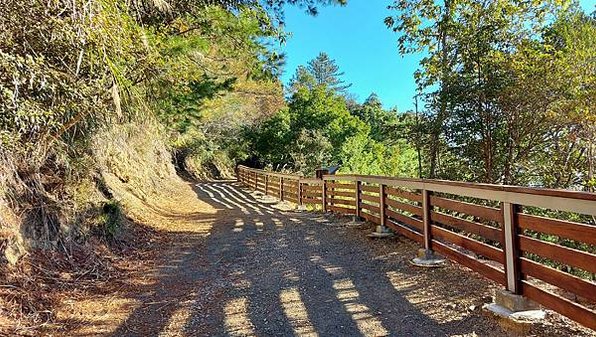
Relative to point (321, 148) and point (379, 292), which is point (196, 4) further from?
point (321, 148)

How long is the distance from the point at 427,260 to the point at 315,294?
52.4 inches

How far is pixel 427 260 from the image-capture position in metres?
4.10

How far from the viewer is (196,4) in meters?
5.65

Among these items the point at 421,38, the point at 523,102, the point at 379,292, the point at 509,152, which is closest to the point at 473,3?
the point at 421,38

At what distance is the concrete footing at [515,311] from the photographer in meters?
2.57

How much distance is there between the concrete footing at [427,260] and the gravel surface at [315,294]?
9 centimetres

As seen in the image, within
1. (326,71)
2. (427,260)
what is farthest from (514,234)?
(326,71)

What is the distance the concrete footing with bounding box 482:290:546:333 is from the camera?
257 centimetres

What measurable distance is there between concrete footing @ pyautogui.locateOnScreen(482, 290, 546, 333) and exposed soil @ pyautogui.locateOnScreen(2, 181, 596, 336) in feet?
0.18

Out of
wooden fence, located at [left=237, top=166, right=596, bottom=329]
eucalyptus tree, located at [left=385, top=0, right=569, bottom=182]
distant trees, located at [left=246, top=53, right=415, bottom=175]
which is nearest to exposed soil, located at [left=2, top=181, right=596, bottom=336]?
wooden fence, located at [left=237, top=166, right=596, bottom=329]

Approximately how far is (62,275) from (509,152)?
7772 mm

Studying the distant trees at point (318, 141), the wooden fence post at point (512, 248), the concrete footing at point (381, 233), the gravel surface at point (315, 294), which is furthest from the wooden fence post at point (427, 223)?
the distant trees at point (318, 141)

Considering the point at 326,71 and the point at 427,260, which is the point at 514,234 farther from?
the point at 326,71

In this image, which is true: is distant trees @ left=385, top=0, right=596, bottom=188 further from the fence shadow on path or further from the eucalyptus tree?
the fence shadow on path
